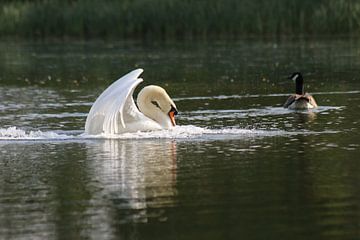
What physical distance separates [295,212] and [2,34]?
41005mm

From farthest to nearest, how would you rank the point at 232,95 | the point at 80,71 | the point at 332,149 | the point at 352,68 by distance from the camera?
the point at 80,71 < the point at 352,68 < the point at 232,95 < the point at 332,149

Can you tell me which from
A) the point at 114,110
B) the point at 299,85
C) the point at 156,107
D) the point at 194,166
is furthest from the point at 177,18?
the point at 194,166

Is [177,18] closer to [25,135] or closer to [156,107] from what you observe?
[156,107]

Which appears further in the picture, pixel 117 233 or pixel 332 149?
pixel 332 149

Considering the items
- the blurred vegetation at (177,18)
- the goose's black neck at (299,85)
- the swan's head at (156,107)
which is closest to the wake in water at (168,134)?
the swan's head at (156,107)

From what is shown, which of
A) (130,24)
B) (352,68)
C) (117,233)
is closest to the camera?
(117,233)

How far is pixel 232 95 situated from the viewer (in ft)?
78.6

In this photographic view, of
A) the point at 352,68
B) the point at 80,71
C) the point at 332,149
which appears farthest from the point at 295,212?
the point at 80,71

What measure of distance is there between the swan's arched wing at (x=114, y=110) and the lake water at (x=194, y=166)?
0.23 metres

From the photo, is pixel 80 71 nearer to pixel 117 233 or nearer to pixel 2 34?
pixel 2 34

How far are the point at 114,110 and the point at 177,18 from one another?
30212 millimetres

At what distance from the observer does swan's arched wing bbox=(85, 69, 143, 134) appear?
16.3m

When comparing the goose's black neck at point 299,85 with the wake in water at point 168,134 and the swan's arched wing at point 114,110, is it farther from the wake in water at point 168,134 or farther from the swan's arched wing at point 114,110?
the swan's arched wing at point 114,110

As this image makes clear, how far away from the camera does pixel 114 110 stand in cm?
1633
